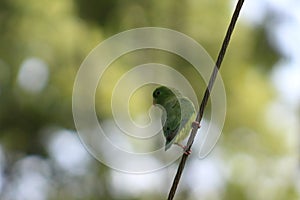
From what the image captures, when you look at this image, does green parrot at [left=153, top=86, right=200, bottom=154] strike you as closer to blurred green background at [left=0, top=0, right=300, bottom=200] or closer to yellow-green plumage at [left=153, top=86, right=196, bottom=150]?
yellow-green plumage at [left=153, top=86, right=196, bottom=150]

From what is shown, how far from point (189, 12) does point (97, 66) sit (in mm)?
421

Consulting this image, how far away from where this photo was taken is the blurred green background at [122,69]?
234 centimetres

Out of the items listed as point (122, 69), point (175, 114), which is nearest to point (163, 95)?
point (175, 114)

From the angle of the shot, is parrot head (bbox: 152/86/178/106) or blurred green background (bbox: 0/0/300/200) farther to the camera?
blurred green background (bbox: 0/0/300/200)

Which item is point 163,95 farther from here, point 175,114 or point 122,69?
point 122,69

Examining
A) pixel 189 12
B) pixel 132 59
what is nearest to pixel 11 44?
pixel 132 59

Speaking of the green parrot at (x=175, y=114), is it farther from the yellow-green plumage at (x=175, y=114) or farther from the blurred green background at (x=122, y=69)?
the blurred green background at (x=122, y=69)

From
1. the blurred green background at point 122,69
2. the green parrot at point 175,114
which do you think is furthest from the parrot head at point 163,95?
the blurred green background at point 122,69

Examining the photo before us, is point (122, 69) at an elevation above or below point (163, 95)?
above

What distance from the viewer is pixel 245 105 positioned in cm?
234

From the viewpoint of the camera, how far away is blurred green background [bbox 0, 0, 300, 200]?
7.69 ft

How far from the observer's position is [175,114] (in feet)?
1.88

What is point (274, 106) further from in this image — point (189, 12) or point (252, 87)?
point (189, 12)

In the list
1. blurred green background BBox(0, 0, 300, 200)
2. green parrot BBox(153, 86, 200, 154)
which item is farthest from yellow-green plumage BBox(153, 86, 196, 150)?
blurred green background BBox(0, 0, 300, 200)
